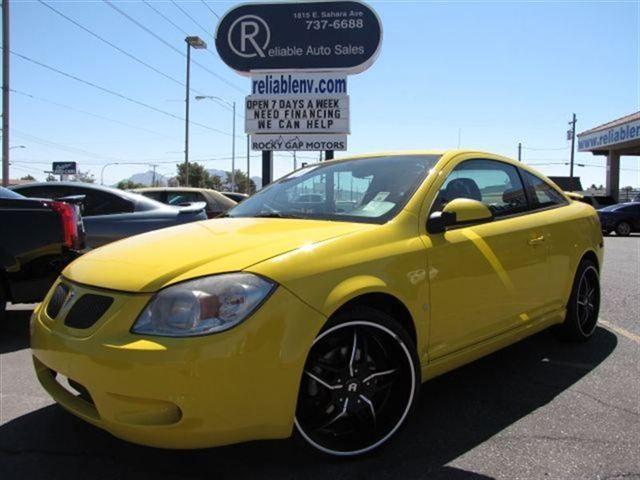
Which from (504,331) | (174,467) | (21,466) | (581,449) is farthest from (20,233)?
(581,449)

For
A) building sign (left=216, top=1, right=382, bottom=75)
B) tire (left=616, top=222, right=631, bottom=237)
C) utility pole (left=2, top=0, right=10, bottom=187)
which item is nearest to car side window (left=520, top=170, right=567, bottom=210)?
building sign (left=216, top=1, right=382, bottom=75)

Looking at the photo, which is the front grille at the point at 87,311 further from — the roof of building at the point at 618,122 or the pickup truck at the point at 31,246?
the roof of building at the point at 618,122

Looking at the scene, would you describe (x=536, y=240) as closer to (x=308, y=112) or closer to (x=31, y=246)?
(x=31, y=246)

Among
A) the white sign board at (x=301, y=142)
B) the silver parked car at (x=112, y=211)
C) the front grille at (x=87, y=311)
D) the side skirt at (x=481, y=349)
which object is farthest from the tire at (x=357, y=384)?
the white sign board at (x=301, y=142)

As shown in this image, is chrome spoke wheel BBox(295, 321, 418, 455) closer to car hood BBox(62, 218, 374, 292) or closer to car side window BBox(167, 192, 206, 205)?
car hood BBox(62, 218, 374, 292)

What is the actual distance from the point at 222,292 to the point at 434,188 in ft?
5.17

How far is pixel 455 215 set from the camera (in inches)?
133

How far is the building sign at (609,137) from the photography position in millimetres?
29828

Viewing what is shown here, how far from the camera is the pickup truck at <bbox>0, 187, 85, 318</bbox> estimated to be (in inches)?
204

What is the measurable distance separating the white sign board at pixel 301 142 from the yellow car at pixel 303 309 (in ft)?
24.5

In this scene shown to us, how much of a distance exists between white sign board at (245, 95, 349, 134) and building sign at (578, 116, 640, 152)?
2362 centimetres

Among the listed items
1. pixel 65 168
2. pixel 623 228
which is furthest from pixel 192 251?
pixel 65 168

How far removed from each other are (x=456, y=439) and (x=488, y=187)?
185 centimetres

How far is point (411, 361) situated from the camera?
307 cm
